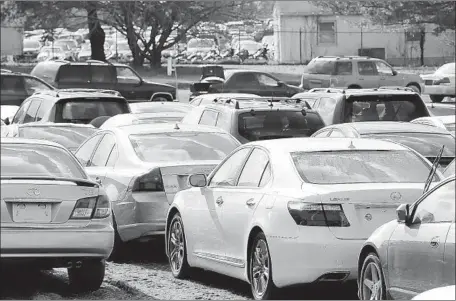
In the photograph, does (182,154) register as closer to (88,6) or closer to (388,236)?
(388,236)

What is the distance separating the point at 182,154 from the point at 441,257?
5931mm

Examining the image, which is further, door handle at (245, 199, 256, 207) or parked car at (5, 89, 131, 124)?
parked car at (5, 89, 131, 124)

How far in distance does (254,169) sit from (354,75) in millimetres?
33300

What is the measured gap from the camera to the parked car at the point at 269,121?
17.8m

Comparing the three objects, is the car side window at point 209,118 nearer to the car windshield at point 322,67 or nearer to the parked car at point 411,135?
the parked car at point 411,135

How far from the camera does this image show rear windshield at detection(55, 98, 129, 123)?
73.0 ft

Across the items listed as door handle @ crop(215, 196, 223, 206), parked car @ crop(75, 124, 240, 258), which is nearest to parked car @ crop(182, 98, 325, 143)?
parked car @ crop(75, 124, 240, 258)

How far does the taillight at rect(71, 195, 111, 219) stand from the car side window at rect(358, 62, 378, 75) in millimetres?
34236

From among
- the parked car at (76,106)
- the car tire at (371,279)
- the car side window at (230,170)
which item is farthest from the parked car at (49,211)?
the parked car at (76,106)

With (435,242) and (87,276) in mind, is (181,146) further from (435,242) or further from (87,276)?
(435,242)

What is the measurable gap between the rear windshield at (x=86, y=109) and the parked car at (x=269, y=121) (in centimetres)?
470

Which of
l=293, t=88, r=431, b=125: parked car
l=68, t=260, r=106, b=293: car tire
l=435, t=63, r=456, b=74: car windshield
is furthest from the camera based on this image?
l=435, t=63, r=456, b=74: car windshield

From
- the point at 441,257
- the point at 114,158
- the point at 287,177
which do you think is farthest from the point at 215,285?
the point at 441,257

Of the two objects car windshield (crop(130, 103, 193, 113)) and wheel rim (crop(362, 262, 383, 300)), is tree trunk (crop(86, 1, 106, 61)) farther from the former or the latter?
wheel rim (crop(362, 262, 383, 300))
